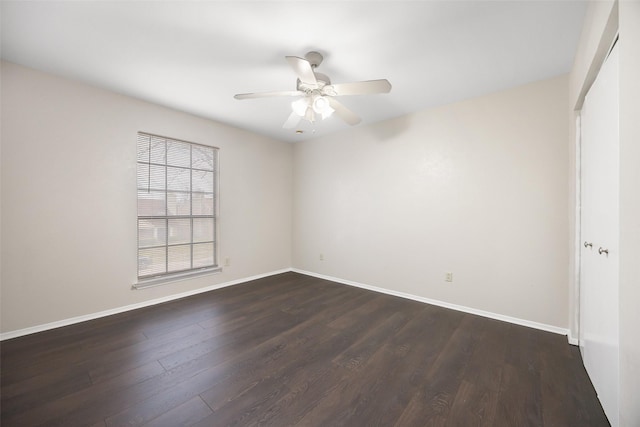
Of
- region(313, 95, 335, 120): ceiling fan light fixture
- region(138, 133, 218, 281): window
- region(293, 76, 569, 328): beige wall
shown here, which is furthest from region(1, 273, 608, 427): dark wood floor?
region(313, 95, 335, 120): ceiling fan light fixture

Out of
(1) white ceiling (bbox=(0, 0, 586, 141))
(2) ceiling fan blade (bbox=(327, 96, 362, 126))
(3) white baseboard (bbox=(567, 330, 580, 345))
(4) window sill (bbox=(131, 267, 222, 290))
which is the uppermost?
(1) white ceiling (bbox=(0, 0, 586, 141))

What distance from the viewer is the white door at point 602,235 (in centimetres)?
128

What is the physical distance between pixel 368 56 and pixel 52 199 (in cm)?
340

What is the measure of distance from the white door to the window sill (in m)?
4.05

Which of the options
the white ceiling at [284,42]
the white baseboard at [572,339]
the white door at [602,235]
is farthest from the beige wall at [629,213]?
the white baseboard at [572,339]

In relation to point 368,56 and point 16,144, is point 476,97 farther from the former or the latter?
point 16,144

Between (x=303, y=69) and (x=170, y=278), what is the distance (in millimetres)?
3125

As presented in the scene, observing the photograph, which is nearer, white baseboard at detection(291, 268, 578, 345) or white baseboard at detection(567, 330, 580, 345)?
white baseboard at detection(567, 330, 580, 345)

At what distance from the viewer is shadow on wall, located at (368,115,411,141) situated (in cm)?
345

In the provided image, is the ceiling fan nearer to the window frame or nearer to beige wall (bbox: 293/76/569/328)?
beige wall (bbox: 293/76/569/328)

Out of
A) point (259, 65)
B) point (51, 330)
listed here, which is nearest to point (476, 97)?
point (259, 65)

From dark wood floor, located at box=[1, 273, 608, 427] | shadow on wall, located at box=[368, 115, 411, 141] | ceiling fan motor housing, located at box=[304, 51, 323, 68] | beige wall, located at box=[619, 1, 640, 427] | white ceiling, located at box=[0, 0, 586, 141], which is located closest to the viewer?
beige wall, located at box=[619, 1, 640, 427]

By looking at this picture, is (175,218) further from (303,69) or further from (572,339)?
(572,339)

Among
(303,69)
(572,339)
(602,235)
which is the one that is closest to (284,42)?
(303,69)
